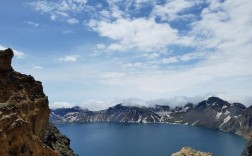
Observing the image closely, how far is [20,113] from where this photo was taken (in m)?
32.2

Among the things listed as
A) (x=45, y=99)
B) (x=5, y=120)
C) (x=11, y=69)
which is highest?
(x=11, y=69)

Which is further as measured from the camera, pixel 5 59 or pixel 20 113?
pixel 5 59

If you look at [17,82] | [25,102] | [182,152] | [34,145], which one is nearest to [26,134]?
[34,145]

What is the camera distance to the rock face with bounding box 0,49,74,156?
2875cm

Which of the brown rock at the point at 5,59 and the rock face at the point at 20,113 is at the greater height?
the brown rock at the point at 5,59

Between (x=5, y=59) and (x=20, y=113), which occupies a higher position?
(x=5, y=59)

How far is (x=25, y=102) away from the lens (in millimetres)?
40438

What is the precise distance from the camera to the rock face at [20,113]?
94.3 feet

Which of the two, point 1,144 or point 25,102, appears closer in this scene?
point 1,144

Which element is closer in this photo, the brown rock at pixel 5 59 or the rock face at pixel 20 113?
the rock face at pixel 20 113

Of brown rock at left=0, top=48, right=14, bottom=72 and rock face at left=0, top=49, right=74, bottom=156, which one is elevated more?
brown rock at left=0, top=48, right=14, bottom=72

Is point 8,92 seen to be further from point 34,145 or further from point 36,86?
point 34,145

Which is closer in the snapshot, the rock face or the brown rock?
the rock face

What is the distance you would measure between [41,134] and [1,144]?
17.9 meters
